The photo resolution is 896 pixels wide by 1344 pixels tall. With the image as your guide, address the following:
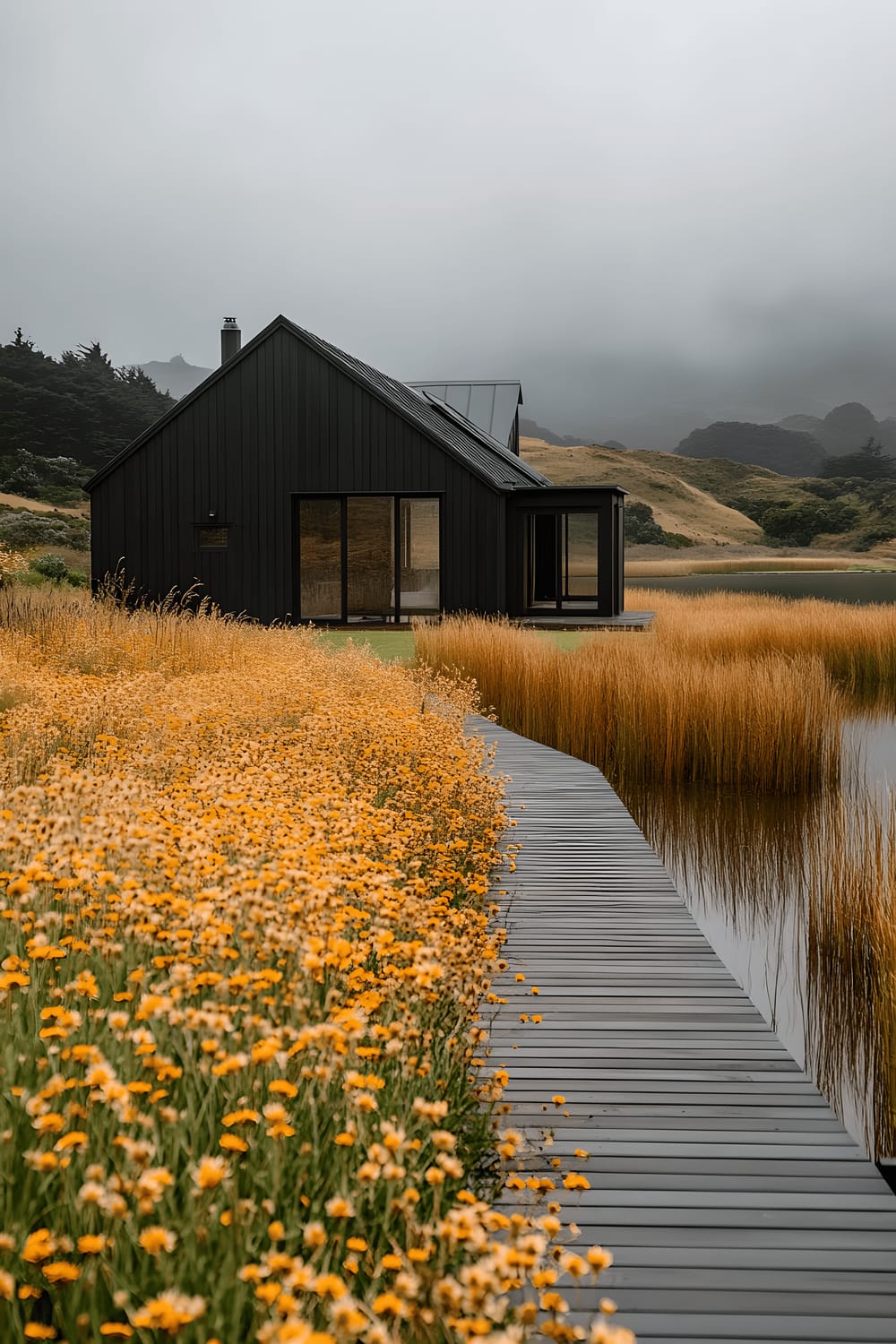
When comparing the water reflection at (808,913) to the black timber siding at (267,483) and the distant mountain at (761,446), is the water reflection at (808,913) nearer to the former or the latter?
the black timber siding at (267,483)

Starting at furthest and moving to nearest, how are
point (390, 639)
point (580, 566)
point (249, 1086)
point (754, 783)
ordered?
point (580, 566) < point (390, 639) < point (754, 783) < point (249, 1086)

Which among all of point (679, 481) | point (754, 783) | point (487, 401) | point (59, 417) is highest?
point (679, 481)

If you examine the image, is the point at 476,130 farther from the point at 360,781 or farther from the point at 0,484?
the point at 360,781

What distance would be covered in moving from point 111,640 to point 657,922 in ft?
20.3

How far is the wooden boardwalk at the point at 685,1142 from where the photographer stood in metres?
1.92

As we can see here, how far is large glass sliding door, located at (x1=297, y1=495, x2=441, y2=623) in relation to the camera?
17281 millimetres

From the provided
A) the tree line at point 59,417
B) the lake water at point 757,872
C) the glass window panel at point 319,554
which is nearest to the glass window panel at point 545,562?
the glass window panel at point 319,554

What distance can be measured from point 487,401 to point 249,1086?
23981mm

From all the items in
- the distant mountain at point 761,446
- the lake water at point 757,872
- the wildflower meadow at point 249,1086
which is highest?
the distant mountain at point 761,446

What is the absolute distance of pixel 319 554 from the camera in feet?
57.7

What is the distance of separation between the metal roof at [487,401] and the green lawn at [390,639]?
367 inches

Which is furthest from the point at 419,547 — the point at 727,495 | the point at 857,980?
the point at 727,495

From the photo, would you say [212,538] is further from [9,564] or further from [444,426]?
[444,426]

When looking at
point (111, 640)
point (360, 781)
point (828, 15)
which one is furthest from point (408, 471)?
point (828, 15)
